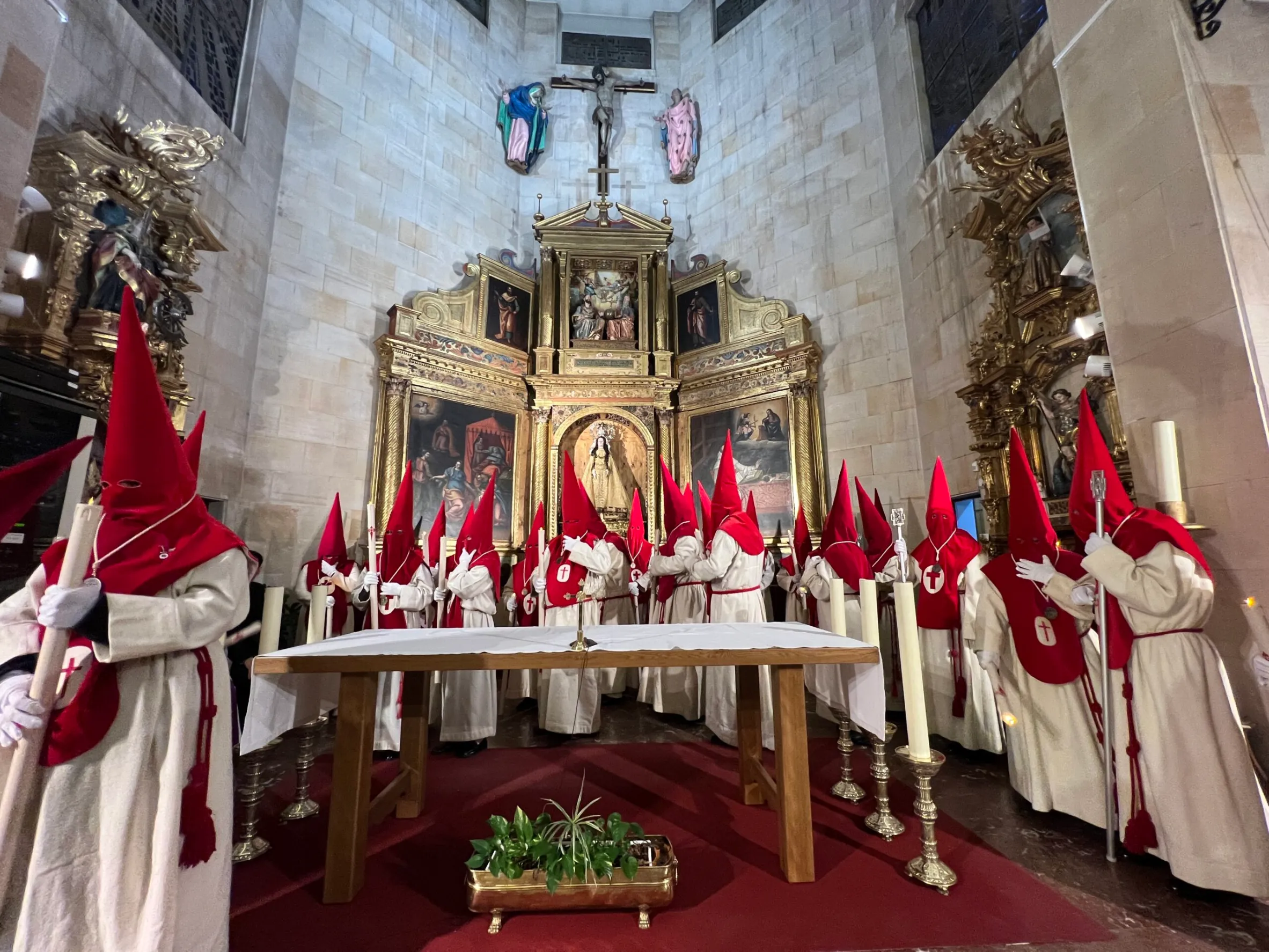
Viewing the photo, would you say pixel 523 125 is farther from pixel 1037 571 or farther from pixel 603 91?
pixel 1037 571

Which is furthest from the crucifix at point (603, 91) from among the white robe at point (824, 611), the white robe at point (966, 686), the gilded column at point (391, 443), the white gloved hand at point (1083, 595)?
the white gloved hand at point (1083, 595)

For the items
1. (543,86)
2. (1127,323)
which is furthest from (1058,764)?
(543,86)

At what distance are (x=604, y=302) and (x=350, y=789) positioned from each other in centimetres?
819

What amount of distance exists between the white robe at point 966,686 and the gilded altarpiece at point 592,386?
276 centimetres

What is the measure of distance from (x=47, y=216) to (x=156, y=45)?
8.50ft

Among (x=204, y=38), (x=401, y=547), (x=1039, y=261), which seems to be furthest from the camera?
(x=204, y=38)

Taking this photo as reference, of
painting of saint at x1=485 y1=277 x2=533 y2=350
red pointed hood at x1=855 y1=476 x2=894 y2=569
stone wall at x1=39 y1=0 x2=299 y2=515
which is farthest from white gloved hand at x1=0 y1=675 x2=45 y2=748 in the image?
painting of saint at x1=485 y1=277 x2=533 y2=350

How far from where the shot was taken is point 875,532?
5449 mm

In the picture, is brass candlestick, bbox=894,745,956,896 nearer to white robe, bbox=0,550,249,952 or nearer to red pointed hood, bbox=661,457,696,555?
white robe, bbox=0,550,249,952

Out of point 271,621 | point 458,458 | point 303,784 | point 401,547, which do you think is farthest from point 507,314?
point 303,784

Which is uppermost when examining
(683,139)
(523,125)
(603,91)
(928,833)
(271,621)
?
(603,91)

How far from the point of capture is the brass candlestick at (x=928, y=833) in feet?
7.74

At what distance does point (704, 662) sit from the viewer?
2.43 meters

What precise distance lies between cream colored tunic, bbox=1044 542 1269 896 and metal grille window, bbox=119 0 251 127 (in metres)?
8.62
